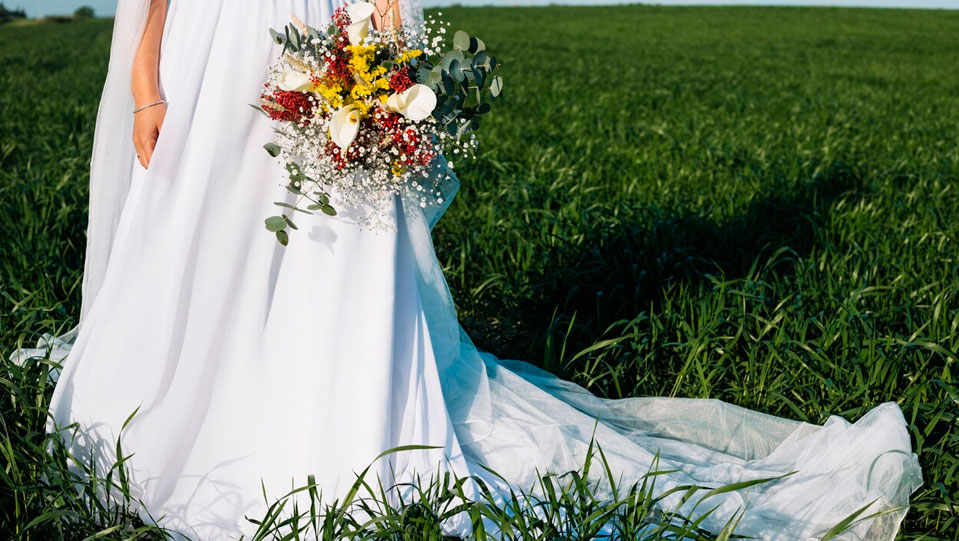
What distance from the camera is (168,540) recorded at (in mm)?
2227

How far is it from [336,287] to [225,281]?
0.32 meters

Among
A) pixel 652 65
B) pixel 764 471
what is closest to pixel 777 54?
pixel 652 65

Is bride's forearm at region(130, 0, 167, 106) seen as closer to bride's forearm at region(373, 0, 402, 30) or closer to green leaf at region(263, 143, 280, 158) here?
green leaf at region(263, 143, 280, 158)

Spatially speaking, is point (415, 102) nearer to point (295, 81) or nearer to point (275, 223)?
point (295, 81)

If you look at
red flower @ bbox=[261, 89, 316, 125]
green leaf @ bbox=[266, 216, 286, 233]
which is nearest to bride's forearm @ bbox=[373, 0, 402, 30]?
red flower @ bbox=[261, 89, 316, 125]

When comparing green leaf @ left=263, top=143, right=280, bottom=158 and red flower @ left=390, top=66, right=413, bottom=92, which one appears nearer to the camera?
red flower @ left=390, top=66, right=413, bottom=92

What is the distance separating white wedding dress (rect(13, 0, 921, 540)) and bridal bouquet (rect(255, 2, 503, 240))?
0.17 metres

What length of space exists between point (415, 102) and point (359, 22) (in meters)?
0.23

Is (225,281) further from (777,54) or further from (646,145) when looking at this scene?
(777,54)

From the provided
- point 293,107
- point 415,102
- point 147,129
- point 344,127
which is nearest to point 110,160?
point 147,129

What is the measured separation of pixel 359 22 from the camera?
1.92 m

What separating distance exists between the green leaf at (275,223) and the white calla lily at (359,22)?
0.50m

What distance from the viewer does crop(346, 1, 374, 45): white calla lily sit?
192 centimetres

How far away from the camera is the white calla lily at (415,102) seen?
191 cm
